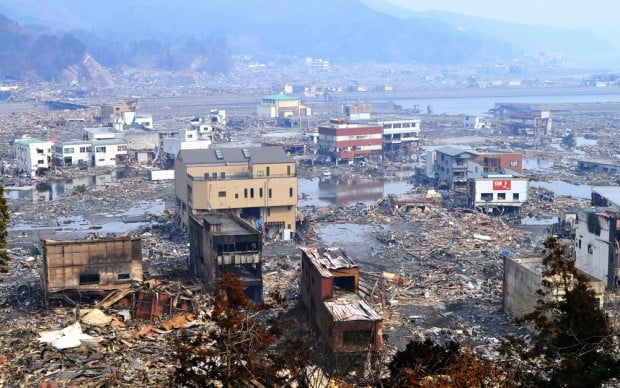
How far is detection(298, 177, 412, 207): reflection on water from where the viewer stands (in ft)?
82.4

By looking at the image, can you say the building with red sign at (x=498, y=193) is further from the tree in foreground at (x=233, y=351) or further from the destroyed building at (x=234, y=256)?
the tree in foreground at (x=233, y=351)

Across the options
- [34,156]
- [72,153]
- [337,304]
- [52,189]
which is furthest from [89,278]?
[72,153]

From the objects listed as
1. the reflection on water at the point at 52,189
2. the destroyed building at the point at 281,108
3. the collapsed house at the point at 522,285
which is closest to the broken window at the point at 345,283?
the collapsed house at the point at 522,285

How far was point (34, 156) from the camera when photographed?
28625mm

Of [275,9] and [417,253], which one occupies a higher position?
[275,9]

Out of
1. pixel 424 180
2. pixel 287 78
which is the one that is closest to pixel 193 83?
pixel 287 78

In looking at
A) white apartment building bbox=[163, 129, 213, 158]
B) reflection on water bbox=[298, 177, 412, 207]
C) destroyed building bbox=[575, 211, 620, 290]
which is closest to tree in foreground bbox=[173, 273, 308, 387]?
destroyed building bbox=[575, 211, 620, 290]

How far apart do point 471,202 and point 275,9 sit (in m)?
180

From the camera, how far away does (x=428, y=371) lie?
7.60m

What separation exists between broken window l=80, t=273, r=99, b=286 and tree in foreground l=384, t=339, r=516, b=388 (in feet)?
20.6

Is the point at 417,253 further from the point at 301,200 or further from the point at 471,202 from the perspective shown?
the point at 301,200

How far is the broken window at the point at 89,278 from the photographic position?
13.2 meters

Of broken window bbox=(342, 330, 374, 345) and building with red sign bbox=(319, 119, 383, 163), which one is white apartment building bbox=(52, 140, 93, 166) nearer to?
building with red sign bbox=(319, 119, 383, 163)

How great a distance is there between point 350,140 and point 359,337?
22.1 m
